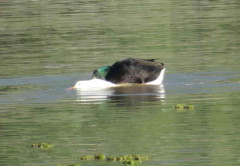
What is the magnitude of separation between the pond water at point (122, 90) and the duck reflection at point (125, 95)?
0.07 feet

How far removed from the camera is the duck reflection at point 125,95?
54.6 ft

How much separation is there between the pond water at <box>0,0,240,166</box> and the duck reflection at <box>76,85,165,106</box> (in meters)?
0.02

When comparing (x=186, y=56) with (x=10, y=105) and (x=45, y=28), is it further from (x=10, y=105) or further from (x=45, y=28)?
(x=45, y=28)

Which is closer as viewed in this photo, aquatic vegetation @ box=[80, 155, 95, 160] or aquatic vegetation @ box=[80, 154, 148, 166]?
aquatic vegetation @ box=[80, 154, 148, 166]

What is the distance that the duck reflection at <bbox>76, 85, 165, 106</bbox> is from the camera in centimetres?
1666

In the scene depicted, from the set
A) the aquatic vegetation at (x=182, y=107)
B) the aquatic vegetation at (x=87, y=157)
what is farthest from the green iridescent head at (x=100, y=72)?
the aquatic vegetation at (x=87, y=157)

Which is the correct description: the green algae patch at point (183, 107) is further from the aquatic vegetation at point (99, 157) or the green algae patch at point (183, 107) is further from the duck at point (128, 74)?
the aquatic vegetation at point (99, 157)

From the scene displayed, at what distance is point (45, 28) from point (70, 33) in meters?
2.12

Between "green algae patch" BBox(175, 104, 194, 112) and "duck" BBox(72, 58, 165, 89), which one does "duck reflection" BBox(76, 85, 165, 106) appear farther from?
"green algae patch" BBox(175, 104, 194, 112)

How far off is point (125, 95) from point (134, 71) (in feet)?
3.45

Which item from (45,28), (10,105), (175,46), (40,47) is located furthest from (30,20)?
(10,105)

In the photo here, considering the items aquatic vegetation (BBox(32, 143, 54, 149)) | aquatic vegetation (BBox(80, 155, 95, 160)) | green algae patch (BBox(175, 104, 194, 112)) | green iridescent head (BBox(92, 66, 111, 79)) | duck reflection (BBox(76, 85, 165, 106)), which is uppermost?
aquatic vegetation (BBox(80, 155, 95, 160))

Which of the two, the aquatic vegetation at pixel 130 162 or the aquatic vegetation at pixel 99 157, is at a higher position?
the aquatic vegetation at pixel 130 162

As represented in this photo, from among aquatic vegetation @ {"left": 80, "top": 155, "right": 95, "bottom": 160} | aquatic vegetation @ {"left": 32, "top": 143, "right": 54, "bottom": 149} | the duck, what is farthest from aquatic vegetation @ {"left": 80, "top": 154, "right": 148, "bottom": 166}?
the duck
